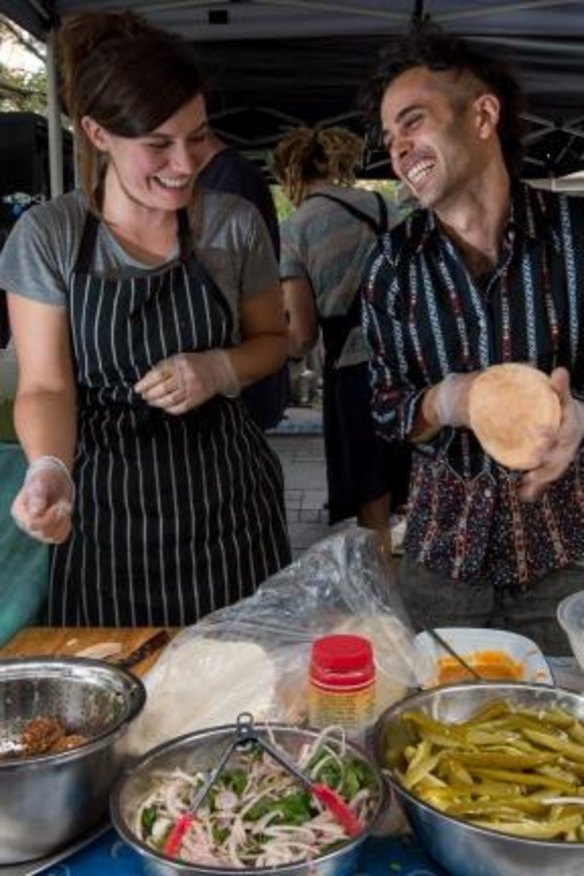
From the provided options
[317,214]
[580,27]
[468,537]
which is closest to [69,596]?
[468,537]

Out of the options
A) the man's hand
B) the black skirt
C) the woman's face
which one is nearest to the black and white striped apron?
the woman's face

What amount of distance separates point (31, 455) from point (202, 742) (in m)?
0.80

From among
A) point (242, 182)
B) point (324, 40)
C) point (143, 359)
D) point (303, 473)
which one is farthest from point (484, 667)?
point (303, 473)

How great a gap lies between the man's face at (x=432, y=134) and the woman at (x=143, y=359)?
1.23 ft

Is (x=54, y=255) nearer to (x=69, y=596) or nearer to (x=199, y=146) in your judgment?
(x=199, y=146)

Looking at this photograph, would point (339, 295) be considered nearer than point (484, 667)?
No

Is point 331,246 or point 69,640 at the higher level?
point 331,246

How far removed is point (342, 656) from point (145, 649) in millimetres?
487

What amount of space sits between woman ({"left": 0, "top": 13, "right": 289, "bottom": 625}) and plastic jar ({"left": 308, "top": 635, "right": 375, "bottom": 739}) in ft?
2.46

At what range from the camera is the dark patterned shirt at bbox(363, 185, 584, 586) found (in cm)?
180

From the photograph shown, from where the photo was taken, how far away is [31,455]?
1.79 m

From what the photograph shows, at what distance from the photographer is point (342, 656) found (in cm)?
119

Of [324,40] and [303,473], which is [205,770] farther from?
[303,473]

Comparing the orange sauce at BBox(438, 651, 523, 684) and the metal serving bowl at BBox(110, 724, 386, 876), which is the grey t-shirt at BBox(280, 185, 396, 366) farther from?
the metal serving bowl at BBox(110, 724, 386, 876)
